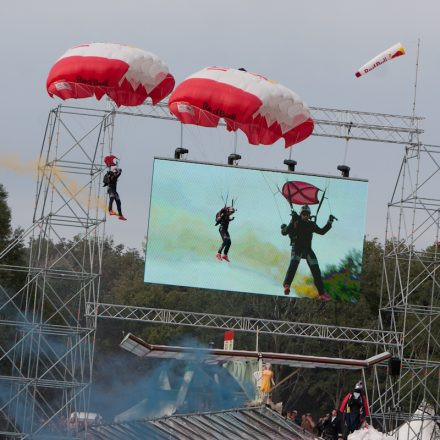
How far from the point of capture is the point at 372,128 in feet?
104

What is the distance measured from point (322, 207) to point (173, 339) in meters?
18.8

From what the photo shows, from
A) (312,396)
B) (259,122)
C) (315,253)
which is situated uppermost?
(259,122)

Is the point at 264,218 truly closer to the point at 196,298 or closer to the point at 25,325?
the point at 25,325

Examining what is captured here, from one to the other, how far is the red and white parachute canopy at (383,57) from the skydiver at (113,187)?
205 inches

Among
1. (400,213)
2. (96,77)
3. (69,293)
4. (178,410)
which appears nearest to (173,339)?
(69,293)

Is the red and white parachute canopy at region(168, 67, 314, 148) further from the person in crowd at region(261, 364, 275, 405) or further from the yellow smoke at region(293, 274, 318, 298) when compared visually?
the yellow smoke at region(293, 274, 318, 298)

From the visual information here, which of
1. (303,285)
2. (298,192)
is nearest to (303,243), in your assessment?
(303,285)

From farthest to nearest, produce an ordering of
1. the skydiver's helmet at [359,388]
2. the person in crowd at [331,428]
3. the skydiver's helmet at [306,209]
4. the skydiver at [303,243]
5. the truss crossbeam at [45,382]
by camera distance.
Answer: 1. the skydiver's helmet at [306,209]
2. the skydiver at [303,243]
3. the person in crowd at [331,428]
4. the skydiver's helmet at [359,388]
5. the truss crossbeam at [45,382]

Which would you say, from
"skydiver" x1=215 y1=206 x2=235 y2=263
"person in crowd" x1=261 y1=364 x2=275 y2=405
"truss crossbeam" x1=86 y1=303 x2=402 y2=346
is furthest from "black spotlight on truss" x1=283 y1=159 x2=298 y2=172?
"person in crowd" x1=261 y1=364 x2=275 y2=405

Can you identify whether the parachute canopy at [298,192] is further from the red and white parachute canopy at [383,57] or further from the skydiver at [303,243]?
the red and white parachute canopy at [383,57]

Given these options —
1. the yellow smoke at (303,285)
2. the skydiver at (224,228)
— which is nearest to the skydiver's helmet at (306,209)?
the yellow smoke at (303,285)

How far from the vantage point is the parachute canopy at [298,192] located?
32.3 metres

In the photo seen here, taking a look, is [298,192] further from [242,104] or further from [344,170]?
[242,104]

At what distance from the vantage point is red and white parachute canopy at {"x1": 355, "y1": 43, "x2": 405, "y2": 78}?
28.0 m
